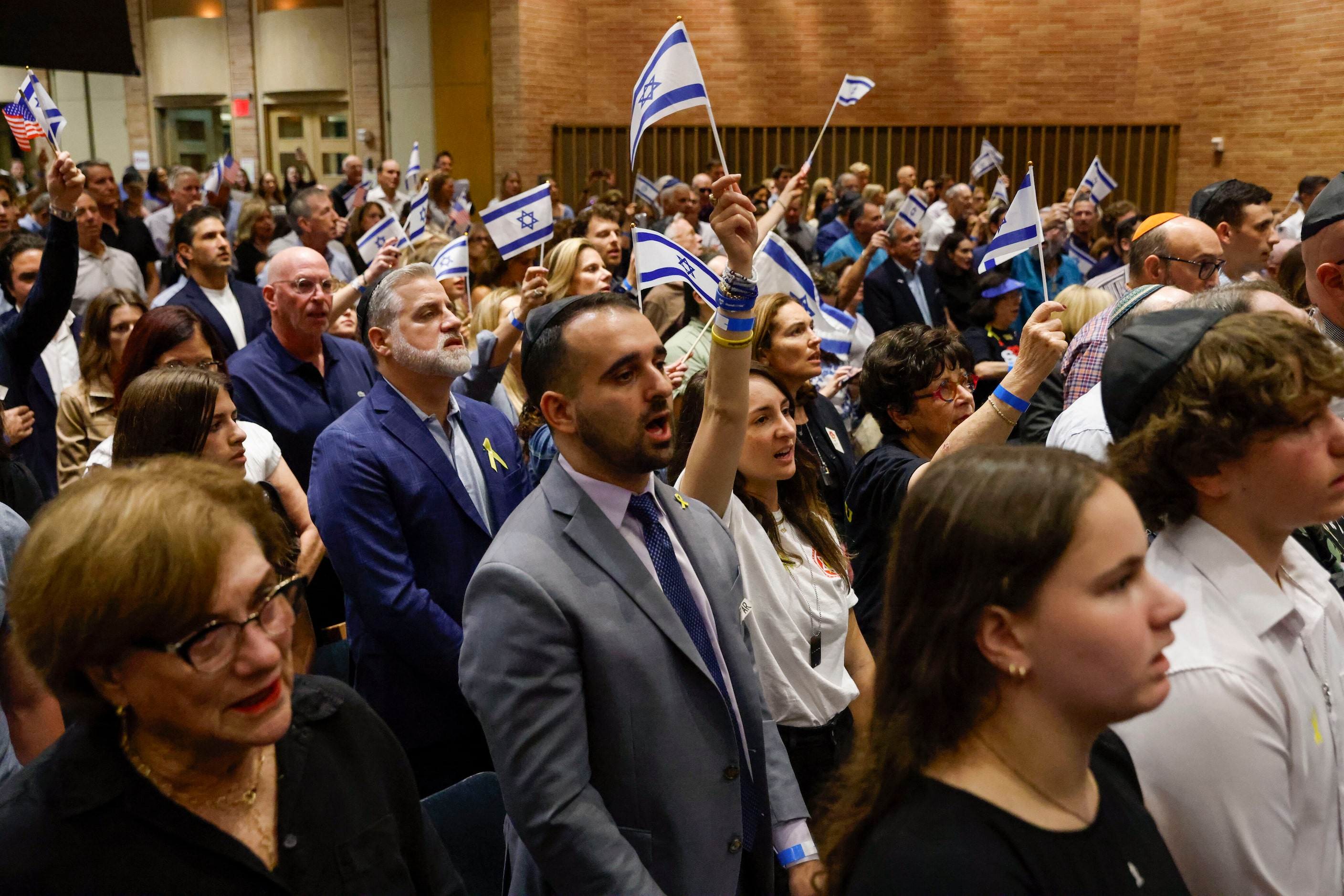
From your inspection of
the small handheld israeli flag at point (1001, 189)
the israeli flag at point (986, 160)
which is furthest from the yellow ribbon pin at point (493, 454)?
the israeli flag at point (986, 160)

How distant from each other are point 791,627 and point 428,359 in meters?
Result: 1.38

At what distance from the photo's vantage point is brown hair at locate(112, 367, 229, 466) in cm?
298

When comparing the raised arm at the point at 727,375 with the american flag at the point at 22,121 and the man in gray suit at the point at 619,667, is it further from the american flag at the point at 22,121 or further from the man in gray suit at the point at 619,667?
the american flag at the point at 22,121

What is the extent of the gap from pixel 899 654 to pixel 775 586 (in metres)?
1.31

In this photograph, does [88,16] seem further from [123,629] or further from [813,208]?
[813,208]

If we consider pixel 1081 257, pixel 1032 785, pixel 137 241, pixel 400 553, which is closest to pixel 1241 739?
pixel 1032 785

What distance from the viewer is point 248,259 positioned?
27.8 feet

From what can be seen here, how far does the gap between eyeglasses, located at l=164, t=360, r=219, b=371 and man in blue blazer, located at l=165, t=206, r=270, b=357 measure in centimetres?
212

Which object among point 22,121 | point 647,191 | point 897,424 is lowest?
point 897,424

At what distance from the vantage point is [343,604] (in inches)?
152

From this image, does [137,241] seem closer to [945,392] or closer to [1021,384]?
[945,392]

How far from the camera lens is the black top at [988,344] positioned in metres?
6.68

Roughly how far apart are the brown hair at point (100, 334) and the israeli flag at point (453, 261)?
133 cm

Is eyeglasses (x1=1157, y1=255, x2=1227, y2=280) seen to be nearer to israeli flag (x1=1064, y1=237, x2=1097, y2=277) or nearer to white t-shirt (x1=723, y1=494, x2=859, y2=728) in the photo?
white t-shirt (x1=723, y1=494, x2=859, y2=728)
